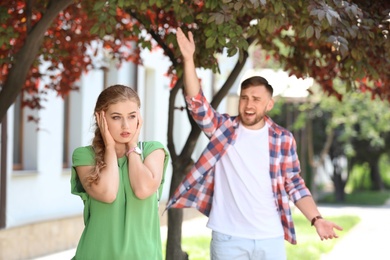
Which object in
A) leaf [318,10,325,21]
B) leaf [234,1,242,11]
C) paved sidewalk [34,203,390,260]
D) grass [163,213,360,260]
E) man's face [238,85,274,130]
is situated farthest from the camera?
paved sidewalk [34,203,390,260]

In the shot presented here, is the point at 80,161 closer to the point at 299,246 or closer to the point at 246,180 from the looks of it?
the point at 246,180

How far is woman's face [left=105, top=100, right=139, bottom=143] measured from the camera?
174 inches

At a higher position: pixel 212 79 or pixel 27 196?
pixel 212 79

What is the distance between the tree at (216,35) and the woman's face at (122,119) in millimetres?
1512

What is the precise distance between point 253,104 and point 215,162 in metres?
0.43

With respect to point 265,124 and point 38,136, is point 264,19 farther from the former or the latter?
point 38,136

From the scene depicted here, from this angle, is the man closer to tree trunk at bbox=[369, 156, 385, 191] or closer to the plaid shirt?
the plaid shirt

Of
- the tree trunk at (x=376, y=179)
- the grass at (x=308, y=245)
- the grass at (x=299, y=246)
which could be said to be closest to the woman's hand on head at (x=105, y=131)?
the grass at (x=299, y=246)

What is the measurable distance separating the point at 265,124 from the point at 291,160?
A: 278 mm

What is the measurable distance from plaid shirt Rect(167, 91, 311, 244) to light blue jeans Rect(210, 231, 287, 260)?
0.26 meters

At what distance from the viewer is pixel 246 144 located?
6.07m

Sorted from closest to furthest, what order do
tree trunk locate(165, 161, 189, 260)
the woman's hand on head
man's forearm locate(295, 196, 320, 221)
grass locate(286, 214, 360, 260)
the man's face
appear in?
the woman's hand on head < the man's face < man's forearm locate(295, 196, 320, 221) < tree trunk locate(165, 161, 189, 260) < grass locate(286, 214, 360, 260)

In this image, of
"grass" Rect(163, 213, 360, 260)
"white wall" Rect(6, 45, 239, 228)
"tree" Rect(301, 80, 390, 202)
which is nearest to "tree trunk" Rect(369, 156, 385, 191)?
"tree" Rect(301, 80, 390, 202)

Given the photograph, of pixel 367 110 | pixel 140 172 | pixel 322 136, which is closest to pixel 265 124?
pixel 140 172
